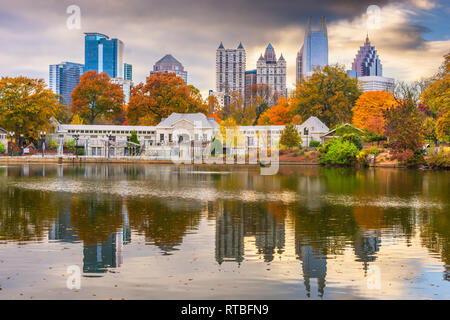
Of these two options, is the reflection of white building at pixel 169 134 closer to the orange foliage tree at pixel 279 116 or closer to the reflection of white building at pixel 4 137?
the reflection of white building at pixel 4 137

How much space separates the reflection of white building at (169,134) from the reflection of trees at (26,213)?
58.1m

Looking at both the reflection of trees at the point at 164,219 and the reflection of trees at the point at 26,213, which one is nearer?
the reflection of trees at the point at 164,219

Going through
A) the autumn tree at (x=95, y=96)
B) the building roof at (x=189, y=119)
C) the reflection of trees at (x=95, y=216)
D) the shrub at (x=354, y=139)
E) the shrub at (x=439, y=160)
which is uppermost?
the autumn tree at (x=95, y=96)

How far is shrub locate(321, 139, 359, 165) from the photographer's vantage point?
208 ft

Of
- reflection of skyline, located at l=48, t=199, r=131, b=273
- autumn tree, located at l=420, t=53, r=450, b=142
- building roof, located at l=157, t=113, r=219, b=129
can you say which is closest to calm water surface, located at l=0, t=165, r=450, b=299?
reflection of skyline, located at l=48, t=199, r=131, b=273

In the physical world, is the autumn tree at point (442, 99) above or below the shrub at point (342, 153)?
above

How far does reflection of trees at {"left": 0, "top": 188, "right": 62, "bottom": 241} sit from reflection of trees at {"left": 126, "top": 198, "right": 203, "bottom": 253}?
300 centimetres

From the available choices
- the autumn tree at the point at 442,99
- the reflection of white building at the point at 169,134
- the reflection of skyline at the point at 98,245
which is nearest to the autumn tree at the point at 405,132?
the autumn tree at the point at 442,99

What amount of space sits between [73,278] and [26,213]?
991cm

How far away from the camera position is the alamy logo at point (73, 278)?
9281 mm

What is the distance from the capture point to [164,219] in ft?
57.0

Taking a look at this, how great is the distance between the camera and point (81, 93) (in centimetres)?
10050

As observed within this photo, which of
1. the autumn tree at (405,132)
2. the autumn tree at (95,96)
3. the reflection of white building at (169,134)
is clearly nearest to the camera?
the autumn tree at (405,132)
